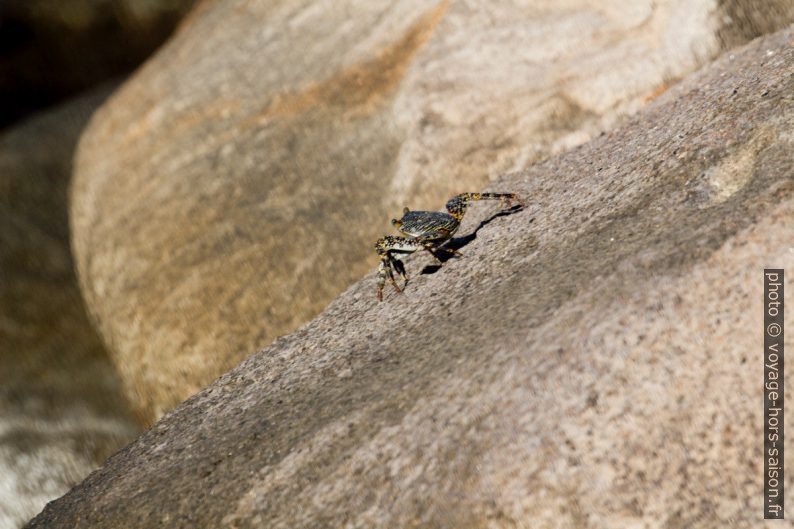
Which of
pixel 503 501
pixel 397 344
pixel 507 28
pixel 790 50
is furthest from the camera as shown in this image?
pixel 507 28

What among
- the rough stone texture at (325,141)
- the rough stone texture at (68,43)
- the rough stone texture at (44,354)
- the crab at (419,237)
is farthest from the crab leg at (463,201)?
the rough stone texture at (68,43)

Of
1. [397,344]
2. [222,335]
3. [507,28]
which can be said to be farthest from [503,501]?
[507,28]

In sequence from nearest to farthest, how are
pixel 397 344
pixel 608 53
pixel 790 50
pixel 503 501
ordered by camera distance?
pixel 503 501 < pixel 397 344 < pixel 790 50 < pixel 608 53

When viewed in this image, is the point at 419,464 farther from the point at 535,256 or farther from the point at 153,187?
the point at 153,187

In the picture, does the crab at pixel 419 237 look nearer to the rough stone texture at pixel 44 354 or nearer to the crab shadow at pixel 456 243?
the crab shadow at pixel 456 243

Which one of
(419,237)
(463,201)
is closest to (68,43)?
(463,201)

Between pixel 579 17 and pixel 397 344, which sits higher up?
pixel 579 17

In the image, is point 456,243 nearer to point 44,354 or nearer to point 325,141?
point 325,141
